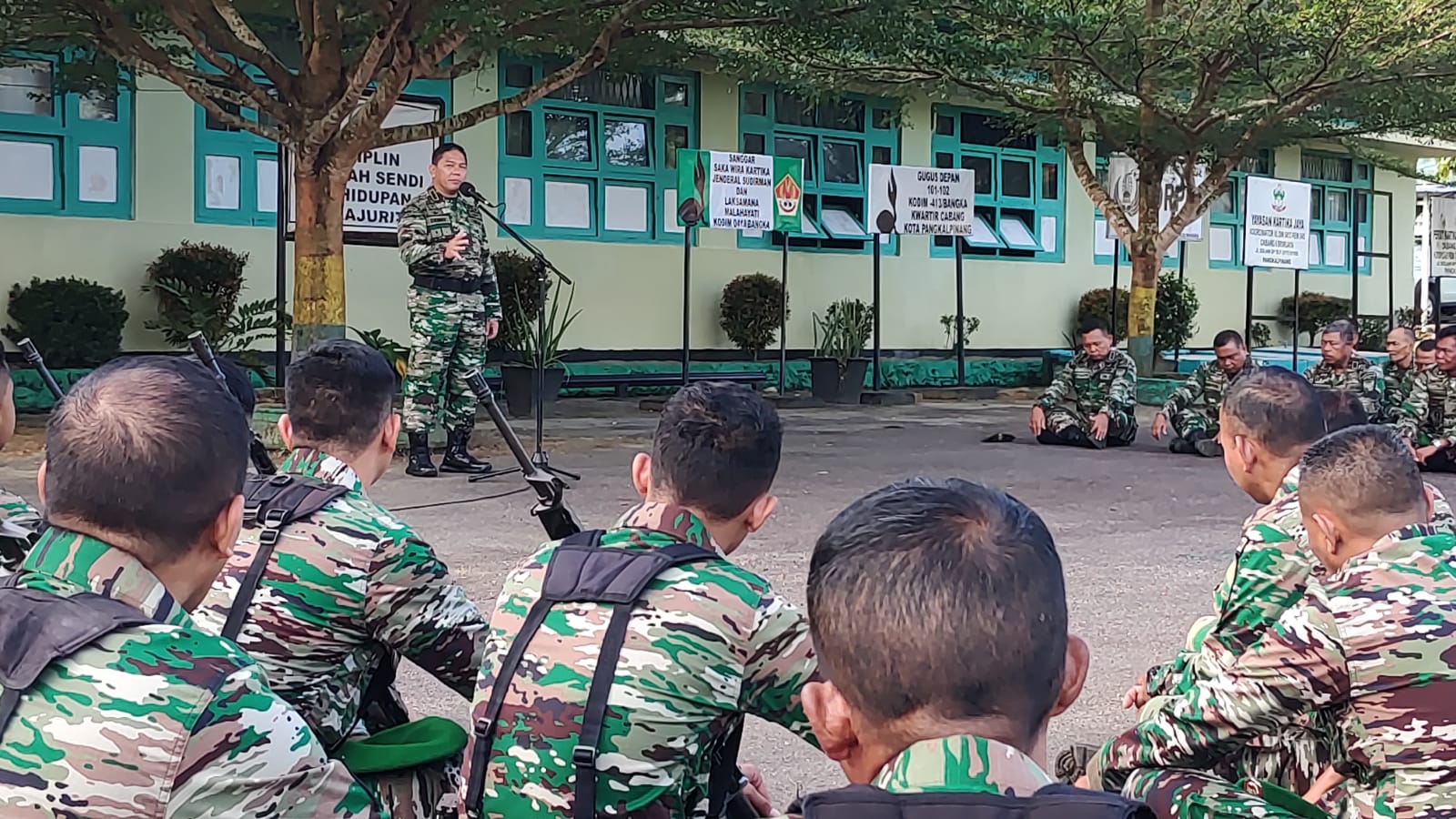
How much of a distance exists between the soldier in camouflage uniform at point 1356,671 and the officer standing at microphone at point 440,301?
21.0ft

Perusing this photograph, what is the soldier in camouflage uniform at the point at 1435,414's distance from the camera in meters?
10.4

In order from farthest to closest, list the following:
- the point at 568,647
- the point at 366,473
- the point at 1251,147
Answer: the point at 1251,147
the point at 366,473
the point at 568,647

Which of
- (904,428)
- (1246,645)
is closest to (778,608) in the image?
Answer: (1246,645)

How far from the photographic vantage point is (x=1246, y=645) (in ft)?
10.4

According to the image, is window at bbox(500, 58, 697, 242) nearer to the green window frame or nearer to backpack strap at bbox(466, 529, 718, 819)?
the green window frame

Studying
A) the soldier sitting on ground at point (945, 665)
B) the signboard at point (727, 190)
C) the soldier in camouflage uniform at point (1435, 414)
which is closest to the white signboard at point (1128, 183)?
the signboard at point (727, 190)

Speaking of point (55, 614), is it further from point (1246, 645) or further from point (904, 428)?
point (904, 428)

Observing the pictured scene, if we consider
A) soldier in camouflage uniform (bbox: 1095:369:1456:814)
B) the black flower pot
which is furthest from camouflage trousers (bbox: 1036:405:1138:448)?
soldier in camouflage uniform (bbox: 1095:369:1456:814)

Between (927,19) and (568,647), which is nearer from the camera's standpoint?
(568,647)

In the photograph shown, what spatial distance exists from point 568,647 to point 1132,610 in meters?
3.94

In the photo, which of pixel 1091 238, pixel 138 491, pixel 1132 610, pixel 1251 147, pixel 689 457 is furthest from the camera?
pixel 1091 238

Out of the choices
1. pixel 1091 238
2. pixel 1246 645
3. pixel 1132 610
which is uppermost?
pixel 1091 238

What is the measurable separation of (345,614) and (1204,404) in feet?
31.0

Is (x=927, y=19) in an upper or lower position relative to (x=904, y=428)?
upper
